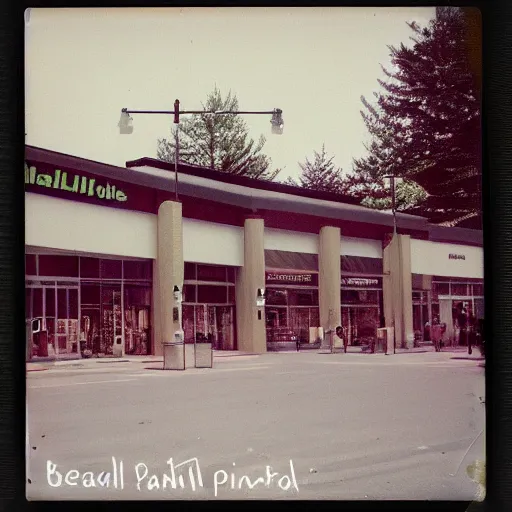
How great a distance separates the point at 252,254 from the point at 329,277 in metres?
0.74

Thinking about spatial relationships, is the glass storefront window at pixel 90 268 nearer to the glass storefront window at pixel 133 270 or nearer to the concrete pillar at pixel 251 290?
the glass storefront window at pixel 133 270

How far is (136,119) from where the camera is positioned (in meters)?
6.41

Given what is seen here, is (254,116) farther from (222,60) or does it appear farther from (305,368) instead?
(305,368)

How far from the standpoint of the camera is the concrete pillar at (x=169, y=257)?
22.3 feet

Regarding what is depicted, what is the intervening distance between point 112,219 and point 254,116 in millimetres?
1389

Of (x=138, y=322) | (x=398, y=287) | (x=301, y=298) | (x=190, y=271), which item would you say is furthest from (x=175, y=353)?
(x=398, y=287)

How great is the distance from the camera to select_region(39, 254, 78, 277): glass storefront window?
20.3ft

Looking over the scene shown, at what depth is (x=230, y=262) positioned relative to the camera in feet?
22.3

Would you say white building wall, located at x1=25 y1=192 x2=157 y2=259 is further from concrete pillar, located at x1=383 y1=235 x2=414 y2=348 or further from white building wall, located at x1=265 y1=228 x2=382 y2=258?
concrete pillar, located at x1=383 y1=235 x2=414 y2=348

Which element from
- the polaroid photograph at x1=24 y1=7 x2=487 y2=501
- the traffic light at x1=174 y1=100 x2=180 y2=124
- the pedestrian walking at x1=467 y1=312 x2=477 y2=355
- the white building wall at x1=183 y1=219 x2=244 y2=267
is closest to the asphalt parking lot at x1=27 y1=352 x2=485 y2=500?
the polaroid photograph at x1=24 y1=7 x2=487 y2=501

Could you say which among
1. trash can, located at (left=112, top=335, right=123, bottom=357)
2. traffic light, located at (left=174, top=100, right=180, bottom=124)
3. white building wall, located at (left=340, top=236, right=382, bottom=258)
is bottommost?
trash can, located at (left=112, top=335, right=123, bottom=357)

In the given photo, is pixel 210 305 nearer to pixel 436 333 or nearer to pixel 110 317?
pixel 110 317

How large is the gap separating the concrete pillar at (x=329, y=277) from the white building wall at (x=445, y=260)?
637 millimetres

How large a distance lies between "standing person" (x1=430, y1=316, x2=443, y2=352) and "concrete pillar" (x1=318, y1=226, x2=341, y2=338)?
74cm
